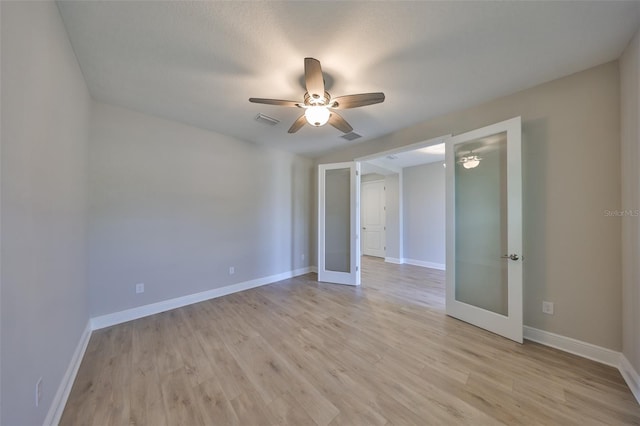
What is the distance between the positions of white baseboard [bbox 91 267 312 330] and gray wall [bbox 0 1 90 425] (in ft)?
2.64

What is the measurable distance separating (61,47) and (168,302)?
2780 millimetres

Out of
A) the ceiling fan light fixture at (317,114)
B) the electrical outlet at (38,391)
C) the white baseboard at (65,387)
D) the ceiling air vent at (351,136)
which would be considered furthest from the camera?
the ceiling air vent at (351,136)

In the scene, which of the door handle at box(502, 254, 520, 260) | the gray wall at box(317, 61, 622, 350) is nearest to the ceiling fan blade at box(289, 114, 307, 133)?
the gray wall at box(317, 61, 622, 350)

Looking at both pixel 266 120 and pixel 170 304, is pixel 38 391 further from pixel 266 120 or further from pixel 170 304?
pixel 266 120

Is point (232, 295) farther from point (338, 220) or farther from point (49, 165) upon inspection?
point (49, 165)

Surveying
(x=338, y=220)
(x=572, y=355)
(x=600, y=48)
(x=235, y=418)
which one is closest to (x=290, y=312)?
Result: (x=235, y=418)

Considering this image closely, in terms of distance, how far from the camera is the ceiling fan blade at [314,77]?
5.13 ft

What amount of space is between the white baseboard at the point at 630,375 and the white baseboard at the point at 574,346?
65 mm

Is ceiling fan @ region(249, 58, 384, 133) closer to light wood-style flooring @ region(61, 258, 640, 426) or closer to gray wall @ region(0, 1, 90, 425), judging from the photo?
gray wall @ region(0, 1, 90, 425)

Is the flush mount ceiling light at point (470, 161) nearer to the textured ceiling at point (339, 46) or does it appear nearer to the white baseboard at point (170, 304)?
the textured ceiling at point (339, 46)

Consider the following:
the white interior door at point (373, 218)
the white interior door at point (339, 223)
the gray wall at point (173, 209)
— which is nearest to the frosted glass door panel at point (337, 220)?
the white interior door at point (339, 223)

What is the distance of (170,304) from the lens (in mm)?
2977

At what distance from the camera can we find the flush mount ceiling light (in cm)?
263

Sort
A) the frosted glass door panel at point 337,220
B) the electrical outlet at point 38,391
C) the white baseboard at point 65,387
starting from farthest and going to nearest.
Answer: the frosted glass door panel at point 337,220, the white baseboard at point 65,387, the electrical outlet at point 38,391
